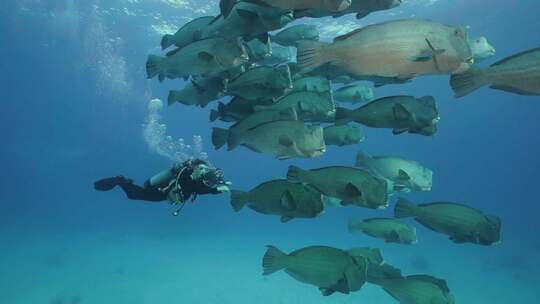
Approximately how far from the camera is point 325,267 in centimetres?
398

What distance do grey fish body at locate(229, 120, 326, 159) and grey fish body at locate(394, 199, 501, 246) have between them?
3.97ft

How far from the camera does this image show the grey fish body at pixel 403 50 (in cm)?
298

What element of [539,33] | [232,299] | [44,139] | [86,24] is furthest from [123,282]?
[44,139]

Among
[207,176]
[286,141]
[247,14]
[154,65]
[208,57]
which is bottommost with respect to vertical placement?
[207,176]

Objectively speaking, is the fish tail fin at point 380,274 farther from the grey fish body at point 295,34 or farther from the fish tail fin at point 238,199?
the grey fish body at point 295,34

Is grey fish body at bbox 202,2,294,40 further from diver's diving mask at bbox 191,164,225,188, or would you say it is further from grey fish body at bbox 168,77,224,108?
diver's diving mask at bbox 191,164,225,188

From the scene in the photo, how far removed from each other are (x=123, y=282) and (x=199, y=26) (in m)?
19.3

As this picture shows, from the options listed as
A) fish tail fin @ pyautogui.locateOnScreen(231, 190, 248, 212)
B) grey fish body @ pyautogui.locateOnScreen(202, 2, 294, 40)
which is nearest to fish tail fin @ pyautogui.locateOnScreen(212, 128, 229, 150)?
fish tail fin @ pyautogui.locateOnScreen(231, 190, 248, 212)

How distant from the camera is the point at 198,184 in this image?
5.22 meters

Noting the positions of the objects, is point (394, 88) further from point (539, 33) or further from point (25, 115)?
point (25, 115)

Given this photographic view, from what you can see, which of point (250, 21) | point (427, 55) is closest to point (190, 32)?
point (250, 21)

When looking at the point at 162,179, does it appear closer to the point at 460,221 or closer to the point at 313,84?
the point at 313,84

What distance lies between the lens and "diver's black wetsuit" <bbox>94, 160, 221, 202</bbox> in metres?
5.24

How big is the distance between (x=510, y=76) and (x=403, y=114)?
1160 mm
